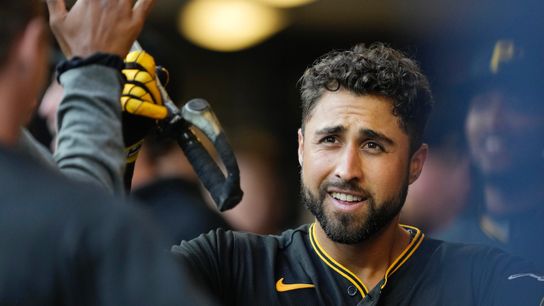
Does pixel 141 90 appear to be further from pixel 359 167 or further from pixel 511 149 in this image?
pixel 511 149

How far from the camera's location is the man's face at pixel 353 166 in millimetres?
2453

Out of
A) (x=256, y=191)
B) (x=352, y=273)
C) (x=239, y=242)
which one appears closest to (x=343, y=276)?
(x=352, y=273)

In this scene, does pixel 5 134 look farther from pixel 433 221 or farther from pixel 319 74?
pixel 433 221

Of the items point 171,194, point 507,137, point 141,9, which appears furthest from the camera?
point 171,194

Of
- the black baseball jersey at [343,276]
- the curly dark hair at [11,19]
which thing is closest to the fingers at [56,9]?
the curly dark hair at [11,19]

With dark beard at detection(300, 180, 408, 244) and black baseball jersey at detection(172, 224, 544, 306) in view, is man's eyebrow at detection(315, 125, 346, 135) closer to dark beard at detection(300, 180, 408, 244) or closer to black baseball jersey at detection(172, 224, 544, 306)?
dark beard at detection(300, 180, 408, 244)

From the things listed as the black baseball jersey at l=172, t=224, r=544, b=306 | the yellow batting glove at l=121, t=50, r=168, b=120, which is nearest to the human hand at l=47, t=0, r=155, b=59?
the yellow batting glove at l=121, t=50, r=168, b=120

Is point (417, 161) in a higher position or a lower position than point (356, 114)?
lower

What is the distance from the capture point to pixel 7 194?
1.28 metres

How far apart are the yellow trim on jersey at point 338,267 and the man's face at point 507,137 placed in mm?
721

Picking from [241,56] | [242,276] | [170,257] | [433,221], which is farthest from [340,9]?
[170,257]

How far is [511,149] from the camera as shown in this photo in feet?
9.61

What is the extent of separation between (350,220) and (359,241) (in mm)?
68

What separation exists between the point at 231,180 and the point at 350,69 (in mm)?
595
